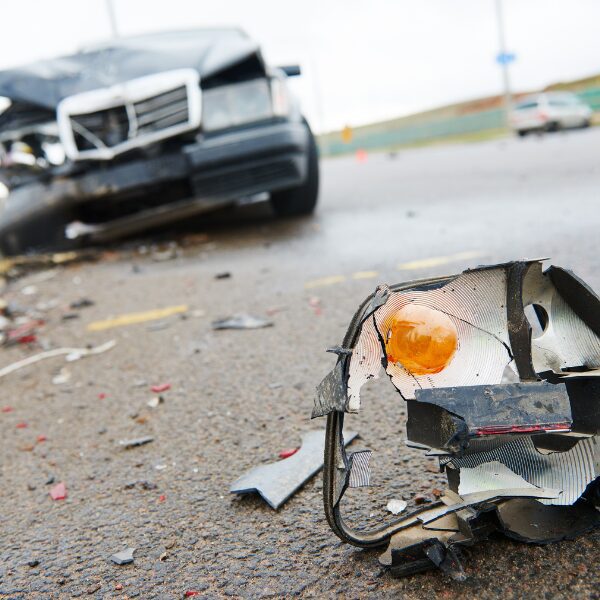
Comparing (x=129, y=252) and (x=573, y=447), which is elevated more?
(x=573, y=447)

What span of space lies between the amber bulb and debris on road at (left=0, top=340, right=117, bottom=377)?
211 centimetres

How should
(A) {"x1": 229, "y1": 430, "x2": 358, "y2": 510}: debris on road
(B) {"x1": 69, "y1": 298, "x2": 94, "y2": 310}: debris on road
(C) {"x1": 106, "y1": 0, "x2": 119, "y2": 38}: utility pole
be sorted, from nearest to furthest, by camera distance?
(A) {"x1": 229, "y1": 430, "x2": 358, "y2": 510}: debris on road
(B) {"x1": 69, "y1": 298, "x2": 94, "y2": 310}: debris on road
(C) {"x1": 106, "y1": 0, "x2": 119, "y2": 38}: utility pole

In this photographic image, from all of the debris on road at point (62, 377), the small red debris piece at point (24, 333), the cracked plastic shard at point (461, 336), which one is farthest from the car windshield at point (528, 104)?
the cracked plastic shard at point (461, 336)

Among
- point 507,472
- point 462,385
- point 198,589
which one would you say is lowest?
point 198,589

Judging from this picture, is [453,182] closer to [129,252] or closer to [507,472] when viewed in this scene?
[129,252]

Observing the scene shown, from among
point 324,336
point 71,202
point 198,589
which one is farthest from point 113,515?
point 71,202

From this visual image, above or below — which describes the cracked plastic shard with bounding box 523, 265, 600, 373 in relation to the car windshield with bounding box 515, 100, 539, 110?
above

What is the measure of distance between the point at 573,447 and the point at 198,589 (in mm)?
696

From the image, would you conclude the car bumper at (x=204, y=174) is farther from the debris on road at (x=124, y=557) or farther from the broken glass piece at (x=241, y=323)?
the debris on road at (x=124, y=557)

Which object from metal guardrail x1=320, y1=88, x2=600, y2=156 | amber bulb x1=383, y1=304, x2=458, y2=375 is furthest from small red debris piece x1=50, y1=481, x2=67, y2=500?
metal guardrail x1=320, y1=88, x2=600, y2=156

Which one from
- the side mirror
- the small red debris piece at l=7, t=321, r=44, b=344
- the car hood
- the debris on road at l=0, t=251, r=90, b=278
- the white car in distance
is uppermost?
the car hood

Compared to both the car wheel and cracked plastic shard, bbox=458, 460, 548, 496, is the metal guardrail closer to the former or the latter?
the car wheel

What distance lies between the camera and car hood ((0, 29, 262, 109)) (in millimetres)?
4777

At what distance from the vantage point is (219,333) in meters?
2.86
